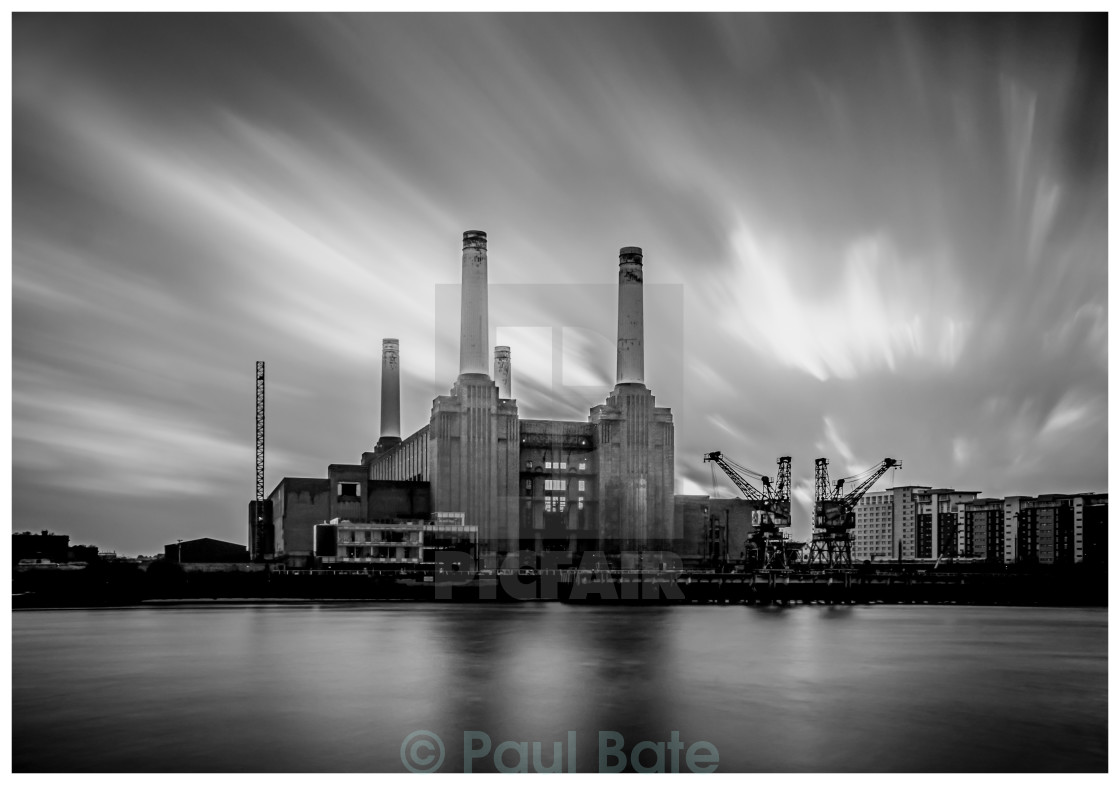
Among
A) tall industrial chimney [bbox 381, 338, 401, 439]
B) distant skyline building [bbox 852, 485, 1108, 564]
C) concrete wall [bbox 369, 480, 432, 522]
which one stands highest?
tall industrial chimney [bbox 381, 338, 401, 439]

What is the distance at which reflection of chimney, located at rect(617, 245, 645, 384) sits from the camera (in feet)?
146

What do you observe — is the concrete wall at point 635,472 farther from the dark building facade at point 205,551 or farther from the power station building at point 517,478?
the dark building facade at point 205,551

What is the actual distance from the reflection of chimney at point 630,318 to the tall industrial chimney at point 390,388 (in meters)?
15.1

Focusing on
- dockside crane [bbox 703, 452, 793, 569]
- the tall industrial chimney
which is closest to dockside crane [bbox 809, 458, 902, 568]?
dockside crane [bbox 703, 452, 793, 569]

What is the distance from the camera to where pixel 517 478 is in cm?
4584

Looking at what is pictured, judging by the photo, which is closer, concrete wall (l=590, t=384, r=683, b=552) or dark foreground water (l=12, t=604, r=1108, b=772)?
dark foreground water (l=12, t=604, r=1108, b=772)

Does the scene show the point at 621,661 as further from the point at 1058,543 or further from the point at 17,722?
the point at 1058,543

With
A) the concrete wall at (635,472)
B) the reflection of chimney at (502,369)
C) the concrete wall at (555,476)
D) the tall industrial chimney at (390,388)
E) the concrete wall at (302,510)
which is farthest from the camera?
the tall industrial chimney at (390,388)

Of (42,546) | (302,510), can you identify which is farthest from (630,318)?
(42,546)

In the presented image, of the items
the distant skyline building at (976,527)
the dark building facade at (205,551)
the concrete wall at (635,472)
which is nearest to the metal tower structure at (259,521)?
the dark building facade at (205,551)

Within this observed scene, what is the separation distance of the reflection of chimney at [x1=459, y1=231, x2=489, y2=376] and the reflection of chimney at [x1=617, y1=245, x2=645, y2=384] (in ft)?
19.1

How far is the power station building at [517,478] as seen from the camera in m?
44.6

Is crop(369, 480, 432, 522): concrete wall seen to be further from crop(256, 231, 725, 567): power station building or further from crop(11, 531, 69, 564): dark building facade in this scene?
crop(11, 531, 69, 564): dark building facade
